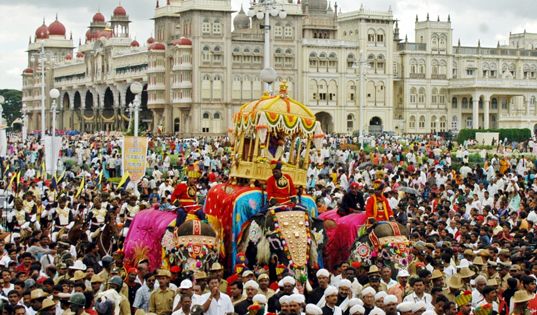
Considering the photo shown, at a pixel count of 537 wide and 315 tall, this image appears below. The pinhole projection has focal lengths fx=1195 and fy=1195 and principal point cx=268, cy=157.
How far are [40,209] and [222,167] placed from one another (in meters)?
13.1

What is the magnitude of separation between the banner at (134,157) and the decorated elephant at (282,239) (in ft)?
34.7

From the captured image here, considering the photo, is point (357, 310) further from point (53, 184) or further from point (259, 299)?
point (53, 184)

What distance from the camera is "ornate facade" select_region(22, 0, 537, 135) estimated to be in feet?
263

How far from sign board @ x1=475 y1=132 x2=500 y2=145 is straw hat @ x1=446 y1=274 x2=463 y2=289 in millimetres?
47416

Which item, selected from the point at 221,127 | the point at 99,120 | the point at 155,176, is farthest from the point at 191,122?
A: the point at 155,176

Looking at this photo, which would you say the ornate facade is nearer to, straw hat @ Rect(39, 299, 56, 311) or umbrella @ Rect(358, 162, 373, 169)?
umbrella @ Rect(358, 162, 373, 169)

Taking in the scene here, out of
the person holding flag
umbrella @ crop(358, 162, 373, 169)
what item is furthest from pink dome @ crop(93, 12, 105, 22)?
the person holding flag

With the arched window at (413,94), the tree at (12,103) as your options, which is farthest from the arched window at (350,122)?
the tree at (12,103)

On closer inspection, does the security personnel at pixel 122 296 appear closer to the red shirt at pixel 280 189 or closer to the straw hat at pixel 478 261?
the red shirt at pixel 280 189

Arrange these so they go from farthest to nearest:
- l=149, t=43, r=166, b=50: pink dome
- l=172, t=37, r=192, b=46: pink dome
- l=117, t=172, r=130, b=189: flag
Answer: l=149, t=43, r=166, b=50: pink dome < l=172, t=37, r=192, b=46: pink dome < l=117, t=172, r=130, b=189: flag

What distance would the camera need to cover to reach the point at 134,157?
80.7ft

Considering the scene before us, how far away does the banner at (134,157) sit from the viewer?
80.6ft

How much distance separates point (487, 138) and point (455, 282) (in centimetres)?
4990

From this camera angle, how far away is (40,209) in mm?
22000
